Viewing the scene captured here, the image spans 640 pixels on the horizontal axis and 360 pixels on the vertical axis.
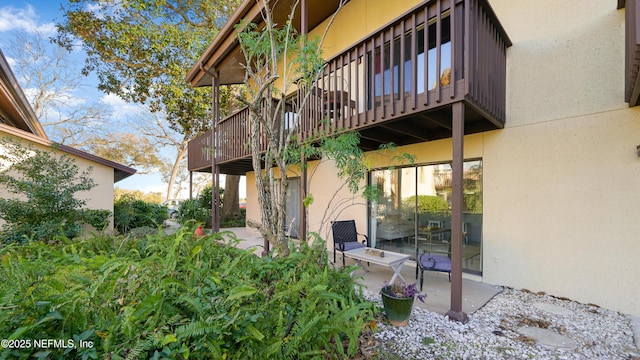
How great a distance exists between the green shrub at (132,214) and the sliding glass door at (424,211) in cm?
754

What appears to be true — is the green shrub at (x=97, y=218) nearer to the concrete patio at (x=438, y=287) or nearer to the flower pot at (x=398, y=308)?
the concrete patio at (x=438, y=287)

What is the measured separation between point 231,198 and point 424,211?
35.2 ft

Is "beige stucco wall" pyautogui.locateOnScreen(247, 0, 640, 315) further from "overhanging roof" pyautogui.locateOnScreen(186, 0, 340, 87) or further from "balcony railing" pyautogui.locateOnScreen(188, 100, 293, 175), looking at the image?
"balcony railing" pyautogui.locateOnScreen(188, 100, 293, 175)

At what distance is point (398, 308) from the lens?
9.62 ft

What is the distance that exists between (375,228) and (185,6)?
40.5 ft

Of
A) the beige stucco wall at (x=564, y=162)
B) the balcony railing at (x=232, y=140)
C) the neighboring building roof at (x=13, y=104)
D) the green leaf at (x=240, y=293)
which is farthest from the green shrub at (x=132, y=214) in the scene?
the beige stucco wall at (x=564, y=162)

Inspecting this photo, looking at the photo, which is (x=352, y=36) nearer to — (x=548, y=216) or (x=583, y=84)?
(x=583, y=84)

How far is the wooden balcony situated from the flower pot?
2360mm

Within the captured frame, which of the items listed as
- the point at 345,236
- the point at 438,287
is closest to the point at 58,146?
the point at 345,236

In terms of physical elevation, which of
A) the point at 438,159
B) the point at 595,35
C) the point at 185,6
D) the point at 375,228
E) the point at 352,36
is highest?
the point at 185,6

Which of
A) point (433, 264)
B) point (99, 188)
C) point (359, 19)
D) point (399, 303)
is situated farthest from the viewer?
point (99, 188)

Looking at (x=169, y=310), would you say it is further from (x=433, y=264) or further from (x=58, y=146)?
(x=58, y=146)

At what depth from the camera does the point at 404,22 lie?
3701mm

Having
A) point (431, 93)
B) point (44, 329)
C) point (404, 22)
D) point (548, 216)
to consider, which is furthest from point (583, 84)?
point (44, 329)
